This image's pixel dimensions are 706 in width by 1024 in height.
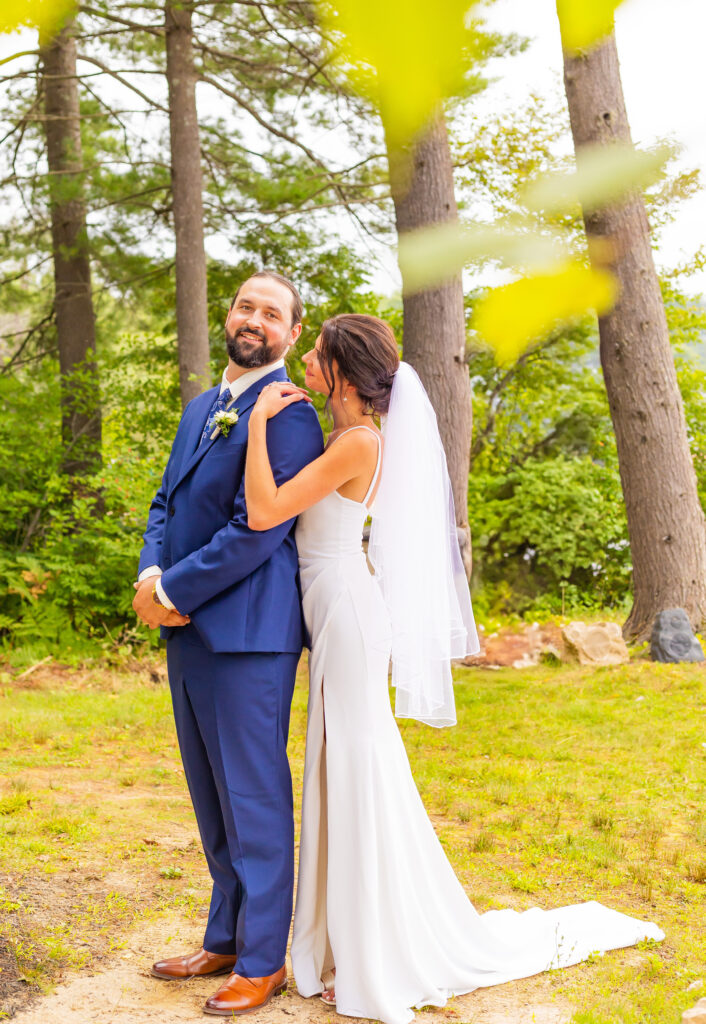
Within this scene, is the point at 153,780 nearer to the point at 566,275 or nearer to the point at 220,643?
the point at 220,643

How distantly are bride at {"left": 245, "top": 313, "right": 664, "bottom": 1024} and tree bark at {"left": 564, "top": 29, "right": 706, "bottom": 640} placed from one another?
208 inches

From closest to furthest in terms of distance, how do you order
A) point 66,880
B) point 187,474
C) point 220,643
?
point 220,643 < point 187,474 < point 66,880

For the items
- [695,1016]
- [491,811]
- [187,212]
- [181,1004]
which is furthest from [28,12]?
[187,212]

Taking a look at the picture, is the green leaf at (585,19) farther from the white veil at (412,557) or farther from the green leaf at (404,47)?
the white veil at (412,557)

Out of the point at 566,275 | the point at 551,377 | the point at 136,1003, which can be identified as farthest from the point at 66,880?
the point at 551,377

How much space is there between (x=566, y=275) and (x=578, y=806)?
3.90 m

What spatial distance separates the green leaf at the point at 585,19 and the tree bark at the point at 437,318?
6487mm

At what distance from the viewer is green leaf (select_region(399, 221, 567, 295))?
0.95 m

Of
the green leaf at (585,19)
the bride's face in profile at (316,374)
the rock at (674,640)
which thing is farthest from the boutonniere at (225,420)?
the rock at (674,640)

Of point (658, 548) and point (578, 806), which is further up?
point (658, 548)

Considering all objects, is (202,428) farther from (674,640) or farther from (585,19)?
(674,640)

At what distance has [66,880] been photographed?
3.57m

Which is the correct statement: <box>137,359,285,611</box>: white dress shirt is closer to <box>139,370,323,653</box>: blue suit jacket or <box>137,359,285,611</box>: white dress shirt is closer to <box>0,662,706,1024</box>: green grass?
<box>139,370,323,653</box>: blue suit jacket

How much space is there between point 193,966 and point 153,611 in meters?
1.10
